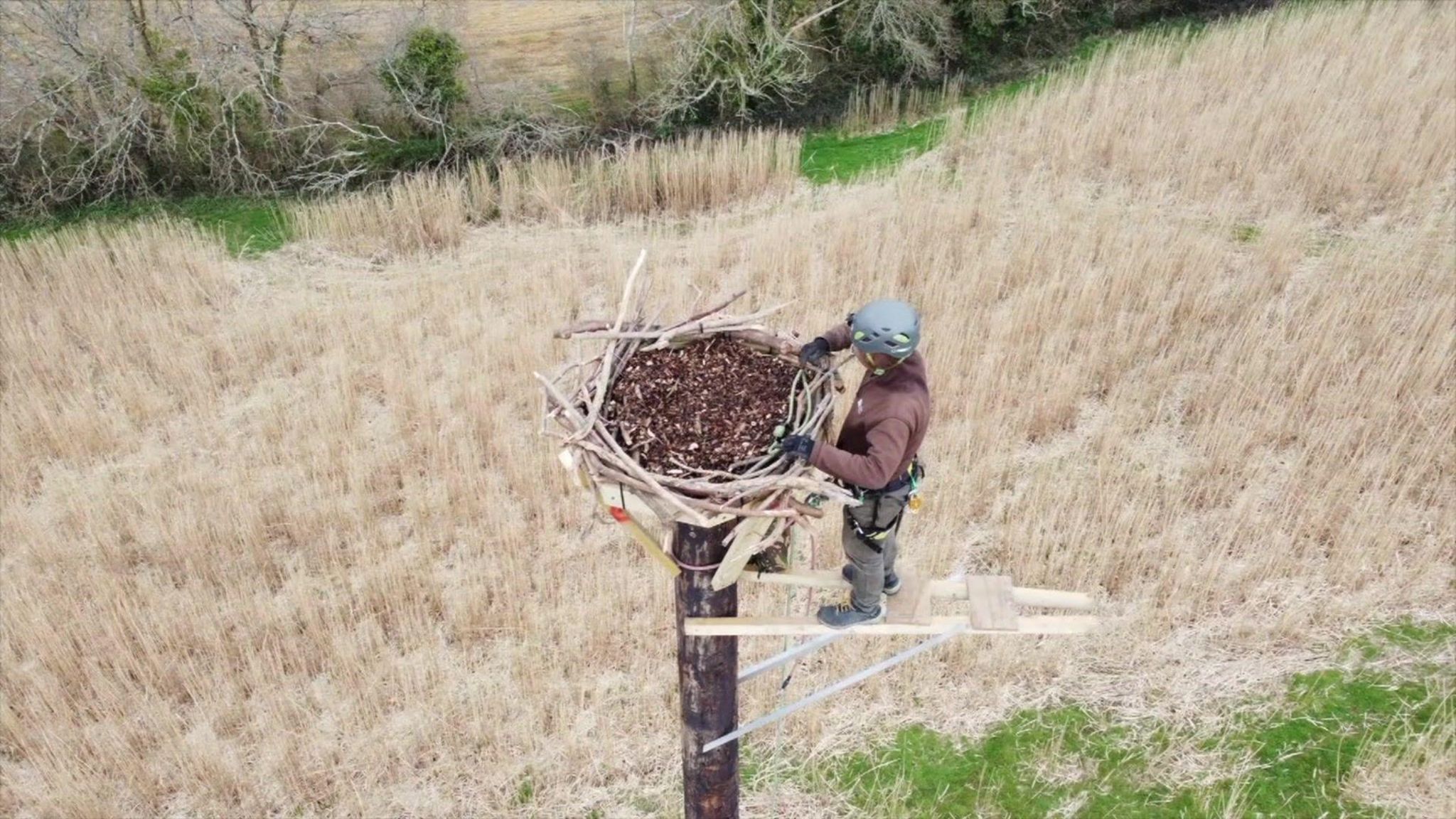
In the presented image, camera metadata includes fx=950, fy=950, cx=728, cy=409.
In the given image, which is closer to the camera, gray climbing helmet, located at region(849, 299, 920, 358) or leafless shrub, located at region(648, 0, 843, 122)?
gray climbing helmet, located at region(849, 299, 920, 358)

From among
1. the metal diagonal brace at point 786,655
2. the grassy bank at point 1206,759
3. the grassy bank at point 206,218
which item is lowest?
the grassy bank at point 1206,759

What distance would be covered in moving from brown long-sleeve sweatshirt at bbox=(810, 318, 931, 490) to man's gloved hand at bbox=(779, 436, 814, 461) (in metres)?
0.01

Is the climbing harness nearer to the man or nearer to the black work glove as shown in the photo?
the man

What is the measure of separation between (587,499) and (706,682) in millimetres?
3385

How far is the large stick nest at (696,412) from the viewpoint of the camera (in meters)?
2.36

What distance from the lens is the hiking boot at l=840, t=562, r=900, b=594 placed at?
9.53 feet

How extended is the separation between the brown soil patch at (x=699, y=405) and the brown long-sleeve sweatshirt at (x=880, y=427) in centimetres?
21

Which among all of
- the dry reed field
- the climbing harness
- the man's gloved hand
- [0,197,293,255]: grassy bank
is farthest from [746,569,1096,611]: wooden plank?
[0,197,293,255]: grassy bank

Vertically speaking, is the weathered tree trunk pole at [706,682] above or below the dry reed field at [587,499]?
above

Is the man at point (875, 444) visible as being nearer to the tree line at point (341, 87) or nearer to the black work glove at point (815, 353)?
the black work glove at point (815, 353)

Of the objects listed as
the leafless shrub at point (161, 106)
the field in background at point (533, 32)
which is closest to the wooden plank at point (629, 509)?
the leafless shrub at point (161, 106)

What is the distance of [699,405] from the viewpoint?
2627 millimetres

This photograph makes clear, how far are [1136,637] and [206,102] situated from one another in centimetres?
1089

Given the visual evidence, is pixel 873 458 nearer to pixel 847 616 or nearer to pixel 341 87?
pixel 847 616
